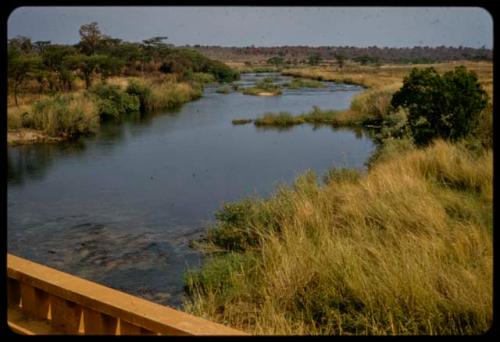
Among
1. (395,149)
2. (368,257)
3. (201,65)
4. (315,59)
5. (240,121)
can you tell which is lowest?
(240,121)

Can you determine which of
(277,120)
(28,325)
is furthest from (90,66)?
(28,325)

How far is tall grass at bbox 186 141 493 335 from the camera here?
293cm

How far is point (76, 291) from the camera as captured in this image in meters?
2.03

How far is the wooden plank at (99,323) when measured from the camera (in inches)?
79.0

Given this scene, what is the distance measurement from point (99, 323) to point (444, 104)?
715 cm

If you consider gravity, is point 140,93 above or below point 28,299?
above

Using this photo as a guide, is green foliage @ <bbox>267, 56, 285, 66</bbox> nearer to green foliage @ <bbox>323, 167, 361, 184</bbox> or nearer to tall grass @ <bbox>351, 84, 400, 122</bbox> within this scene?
tall grass @ <bbox>351, 84, 400, 122</bbox>

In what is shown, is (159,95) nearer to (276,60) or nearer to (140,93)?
(140,93)

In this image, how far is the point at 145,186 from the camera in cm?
874

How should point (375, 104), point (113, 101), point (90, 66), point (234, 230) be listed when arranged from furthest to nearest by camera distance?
1. point (90, 66)
2. point (113, 101)
3. point (375, 104)
4. point (234, 230)

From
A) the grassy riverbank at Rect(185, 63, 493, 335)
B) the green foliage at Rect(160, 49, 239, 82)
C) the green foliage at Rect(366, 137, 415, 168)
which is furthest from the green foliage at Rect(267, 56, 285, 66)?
the grassy riverbank at Rect(185, 63, 493, 335)

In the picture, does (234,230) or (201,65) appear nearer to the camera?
(234,230)

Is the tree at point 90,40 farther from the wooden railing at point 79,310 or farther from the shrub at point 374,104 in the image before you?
the wooden railing at point 79,310

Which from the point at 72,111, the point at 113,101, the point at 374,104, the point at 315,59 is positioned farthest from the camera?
the point at 315,59
